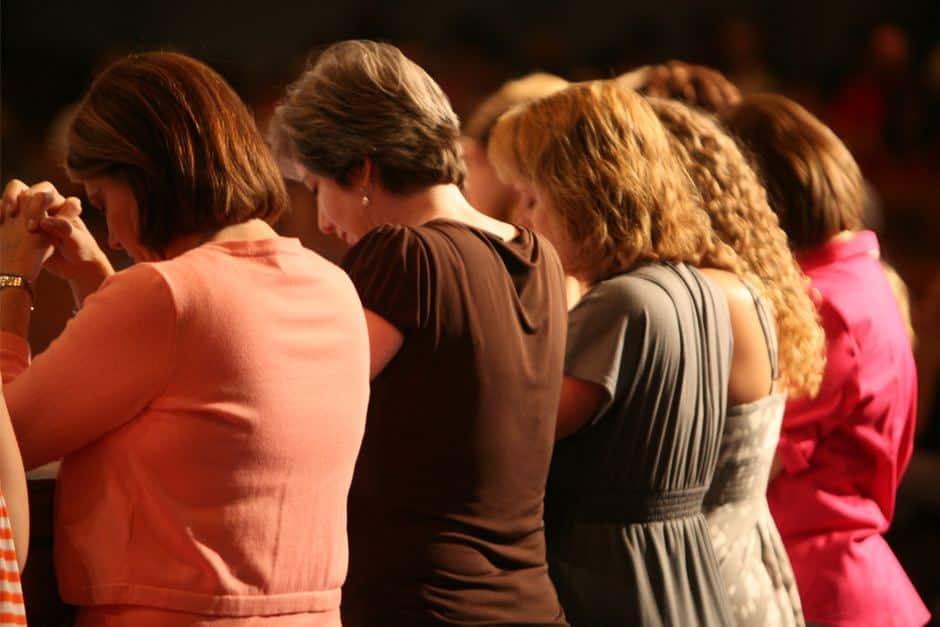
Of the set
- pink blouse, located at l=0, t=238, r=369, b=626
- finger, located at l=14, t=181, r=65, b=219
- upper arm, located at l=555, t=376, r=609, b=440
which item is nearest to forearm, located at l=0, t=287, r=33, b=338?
finger, located at l=14, t=181, r=65, b=219

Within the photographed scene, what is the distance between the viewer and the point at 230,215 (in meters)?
1.59

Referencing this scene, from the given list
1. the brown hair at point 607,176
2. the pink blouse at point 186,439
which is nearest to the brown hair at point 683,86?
the brown hair at point 607,176

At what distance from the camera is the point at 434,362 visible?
5.66 feet

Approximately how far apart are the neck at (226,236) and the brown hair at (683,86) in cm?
139

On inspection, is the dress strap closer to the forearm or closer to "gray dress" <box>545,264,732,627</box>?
"gray dress" <box>545,264,732,627</box>

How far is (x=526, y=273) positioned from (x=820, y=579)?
987 mm

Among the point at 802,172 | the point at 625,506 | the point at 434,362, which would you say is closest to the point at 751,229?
the point at 802,172

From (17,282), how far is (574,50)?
5750 millimetres

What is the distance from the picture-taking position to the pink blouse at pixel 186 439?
144 centimetres

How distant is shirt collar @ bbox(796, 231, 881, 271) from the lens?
2.59m

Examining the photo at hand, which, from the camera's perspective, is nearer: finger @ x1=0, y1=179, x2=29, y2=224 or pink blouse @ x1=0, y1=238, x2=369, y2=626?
pink blouse @ x1=0, y1=238, x2=369, y2=626

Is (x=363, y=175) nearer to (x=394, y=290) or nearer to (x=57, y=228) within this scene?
(x=394, y=290)

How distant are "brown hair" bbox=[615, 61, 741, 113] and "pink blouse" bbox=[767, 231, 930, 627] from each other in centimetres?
45

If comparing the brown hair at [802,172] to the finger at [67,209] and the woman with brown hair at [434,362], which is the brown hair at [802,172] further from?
the finger at [67,209]
